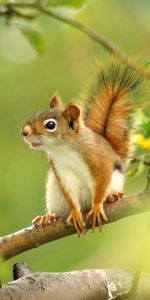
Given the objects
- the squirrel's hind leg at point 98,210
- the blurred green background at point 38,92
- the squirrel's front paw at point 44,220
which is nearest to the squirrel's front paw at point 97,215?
the squirrel's hind leg at point 98,210

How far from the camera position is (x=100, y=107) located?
113 inches

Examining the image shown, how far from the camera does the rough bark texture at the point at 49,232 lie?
214 cm

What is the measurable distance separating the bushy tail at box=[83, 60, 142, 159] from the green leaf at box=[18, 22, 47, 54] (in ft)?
0.67

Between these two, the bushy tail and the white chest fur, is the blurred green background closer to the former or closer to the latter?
the bushy tail

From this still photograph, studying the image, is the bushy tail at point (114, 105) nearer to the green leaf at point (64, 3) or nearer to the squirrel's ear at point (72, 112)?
the squirrel's ear at point (72, 112)

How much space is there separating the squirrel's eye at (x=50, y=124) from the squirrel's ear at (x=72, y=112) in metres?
0.04

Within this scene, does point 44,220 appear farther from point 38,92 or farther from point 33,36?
point 38,92

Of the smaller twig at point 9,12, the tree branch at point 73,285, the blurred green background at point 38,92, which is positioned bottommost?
the tree branch at point 73,285

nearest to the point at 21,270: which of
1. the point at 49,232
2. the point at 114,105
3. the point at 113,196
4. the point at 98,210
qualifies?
the point at 49,232

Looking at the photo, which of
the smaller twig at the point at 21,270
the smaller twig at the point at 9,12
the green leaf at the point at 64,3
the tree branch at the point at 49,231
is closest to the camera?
the tree branch at the point at 49,231

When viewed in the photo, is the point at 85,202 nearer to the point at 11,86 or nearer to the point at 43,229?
the point at 43,229

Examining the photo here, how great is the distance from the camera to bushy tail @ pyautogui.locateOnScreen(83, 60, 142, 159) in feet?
9.34

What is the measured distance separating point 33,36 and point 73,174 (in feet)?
1.47

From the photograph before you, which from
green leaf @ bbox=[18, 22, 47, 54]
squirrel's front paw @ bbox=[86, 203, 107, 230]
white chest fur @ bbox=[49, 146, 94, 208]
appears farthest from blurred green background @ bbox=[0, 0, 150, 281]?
squirrel's front paw @ bbox=[86, 203, 107, 230]
